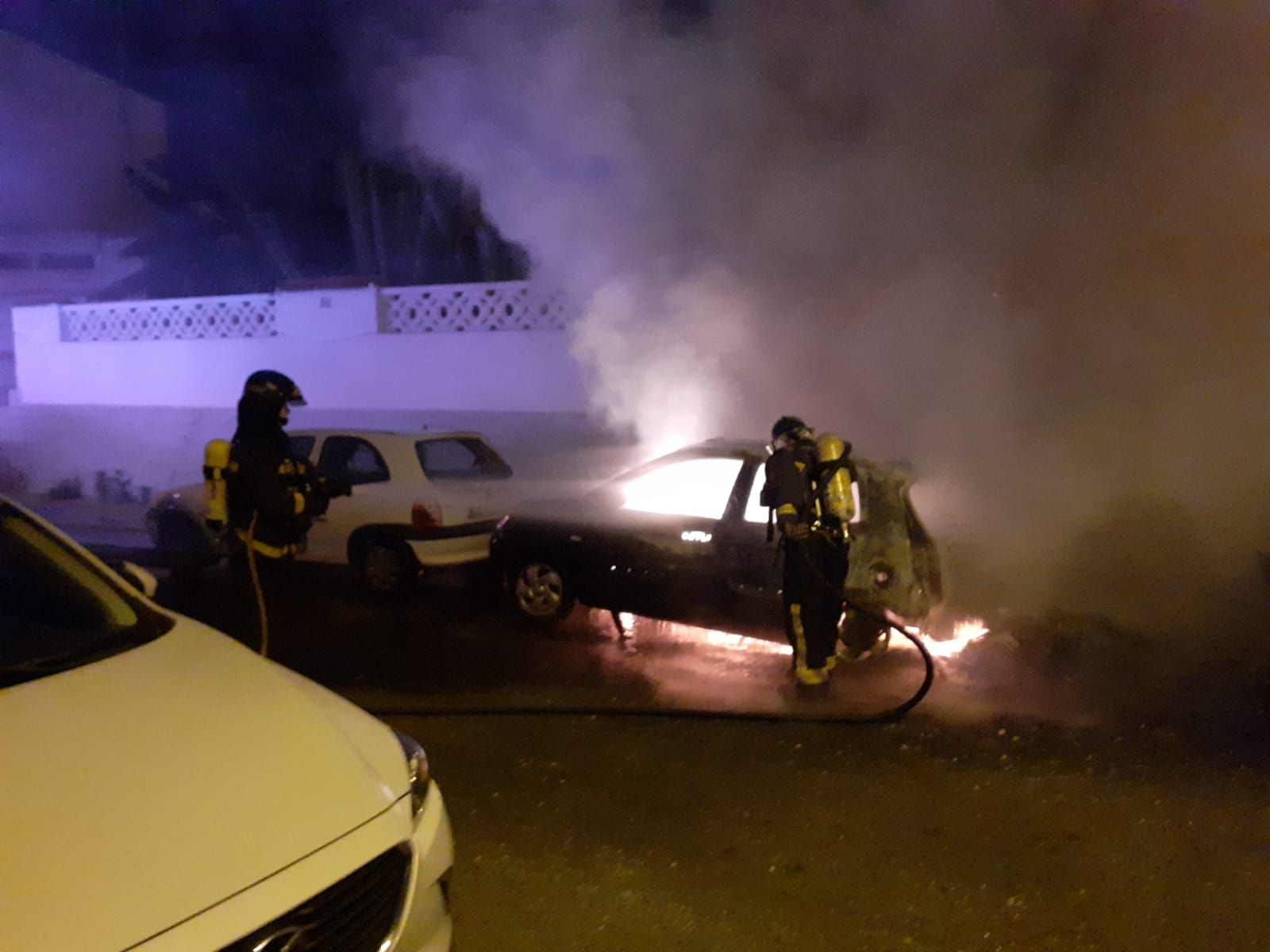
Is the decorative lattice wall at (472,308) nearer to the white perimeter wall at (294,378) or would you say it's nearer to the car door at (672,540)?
the white perimeter wall at (294,378)

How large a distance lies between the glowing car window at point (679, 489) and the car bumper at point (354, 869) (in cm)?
344

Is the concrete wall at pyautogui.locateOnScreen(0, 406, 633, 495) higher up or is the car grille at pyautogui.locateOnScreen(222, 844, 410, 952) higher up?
the concrete wall at pyautogui.locateOnScreen(0, 406, 633, 495)

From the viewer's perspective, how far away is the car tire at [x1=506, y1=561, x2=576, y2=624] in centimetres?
604

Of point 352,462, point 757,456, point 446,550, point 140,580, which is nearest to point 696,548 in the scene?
point 757,456

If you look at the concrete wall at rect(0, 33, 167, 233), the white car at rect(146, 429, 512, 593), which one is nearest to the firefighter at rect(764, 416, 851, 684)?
the white car at rect(146, 429, 512, 593)

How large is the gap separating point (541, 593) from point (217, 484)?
220cm

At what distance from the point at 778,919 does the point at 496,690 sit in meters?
2.34

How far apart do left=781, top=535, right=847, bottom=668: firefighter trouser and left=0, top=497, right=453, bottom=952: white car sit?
272 centimetres

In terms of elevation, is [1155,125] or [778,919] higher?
[1155,125]

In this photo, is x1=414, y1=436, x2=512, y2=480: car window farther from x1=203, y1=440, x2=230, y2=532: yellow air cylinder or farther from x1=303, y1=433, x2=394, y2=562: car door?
x1=203, y1=440, x2=230, y2=532: yellow air cylinder

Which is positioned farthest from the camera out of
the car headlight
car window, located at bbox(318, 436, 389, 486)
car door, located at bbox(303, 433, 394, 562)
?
car window, located at bbox(318, 436, 389, 486)

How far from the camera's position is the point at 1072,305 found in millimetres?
7598

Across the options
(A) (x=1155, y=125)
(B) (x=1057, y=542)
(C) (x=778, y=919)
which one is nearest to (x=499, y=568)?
(C) (x=778, y=919)

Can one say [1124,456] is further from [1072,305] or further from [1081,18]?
[1081,18]
